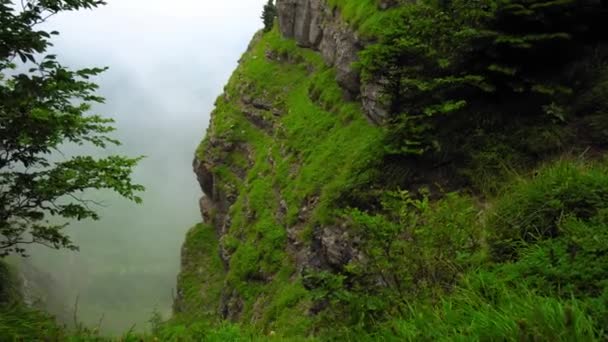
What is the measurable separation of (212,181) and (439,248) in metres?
32.3

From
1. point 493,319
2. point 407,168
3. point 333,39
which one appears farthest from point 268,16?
point 493,319

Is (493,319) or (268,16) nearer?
(493,319)

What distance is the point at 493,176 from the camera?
30.0ft

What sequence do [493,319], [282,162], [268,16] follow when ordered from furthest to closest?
[268,16] → [282,162] → [493,319]

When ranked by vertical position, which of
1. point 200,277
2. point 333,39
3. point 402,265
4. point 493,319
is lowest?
point 493,319

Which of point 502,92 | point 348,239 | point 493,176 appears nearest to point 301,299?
point 348,239

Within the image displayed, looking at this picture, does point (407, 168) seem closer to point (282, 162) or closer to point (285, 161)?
point (285, 161)

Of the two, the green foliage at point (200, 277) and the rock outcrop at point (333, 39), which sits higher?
the rock outcrop at point (333, 39)

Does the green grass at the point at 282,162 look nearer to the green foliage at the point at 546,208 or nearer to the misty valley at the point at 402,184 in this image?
the misty valley at the point at 402,184

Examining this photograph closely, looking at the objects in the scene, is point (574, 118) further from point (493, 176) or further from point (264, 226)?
point (264, 226)

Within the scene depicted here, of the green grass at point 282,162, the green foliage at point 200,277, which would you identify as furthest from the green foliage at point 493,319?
the green foliage at point 200,277

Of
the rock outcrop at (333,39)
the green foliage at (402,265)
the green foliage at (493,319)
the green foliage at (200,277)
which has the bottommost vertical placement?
the green foliage at (493,319)

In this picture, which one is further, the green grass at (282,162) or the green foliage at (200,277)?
the green foliage at (200,277)

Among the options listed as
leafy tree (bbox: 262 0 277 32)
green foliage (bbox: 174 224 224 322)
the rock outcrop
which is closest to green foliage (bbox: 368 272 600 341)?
the rock outcrop
